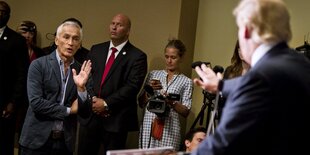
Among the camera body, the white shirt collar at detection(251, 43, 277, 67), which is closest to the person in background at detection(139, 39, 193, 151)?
the camera body

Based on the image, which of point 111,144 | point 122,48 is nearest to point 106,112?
point 111,144

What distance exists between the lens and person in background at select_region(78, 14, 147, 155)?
3545mm

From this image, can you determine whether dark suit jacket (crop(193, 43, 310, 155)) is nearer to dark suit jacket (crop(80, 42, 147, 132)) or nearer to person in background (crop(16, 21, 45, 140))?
dark suit jacket (crop(80, 42, 147, 132))

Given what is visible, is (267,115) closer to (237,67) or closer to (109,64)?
(237,67)

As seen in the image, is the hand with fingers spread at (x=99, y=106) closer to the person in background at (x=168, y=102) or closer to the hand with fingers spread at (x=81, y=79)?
the person in background at (x=168, y=102)

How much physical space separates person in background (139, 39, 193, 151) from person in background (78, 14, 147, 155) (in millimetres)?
122

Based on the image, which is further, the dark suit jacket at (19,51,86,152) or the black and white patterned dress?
the black and white patterned dress

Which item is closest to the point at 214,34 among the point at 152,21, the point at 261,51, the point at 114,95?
the point at 152,21

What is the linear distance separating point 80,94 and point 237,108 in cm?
145

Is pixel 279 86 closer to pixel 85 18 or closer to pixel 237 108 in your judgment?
pixel 237 108

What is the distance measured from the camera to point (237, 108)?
1.35 m

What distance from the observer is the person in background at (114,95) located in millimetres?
3545

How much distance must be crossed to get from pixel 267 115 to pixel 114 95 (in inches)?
88.8

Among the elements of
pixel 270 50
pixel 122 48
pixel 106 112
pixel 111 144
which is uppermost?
pixel 122 48
